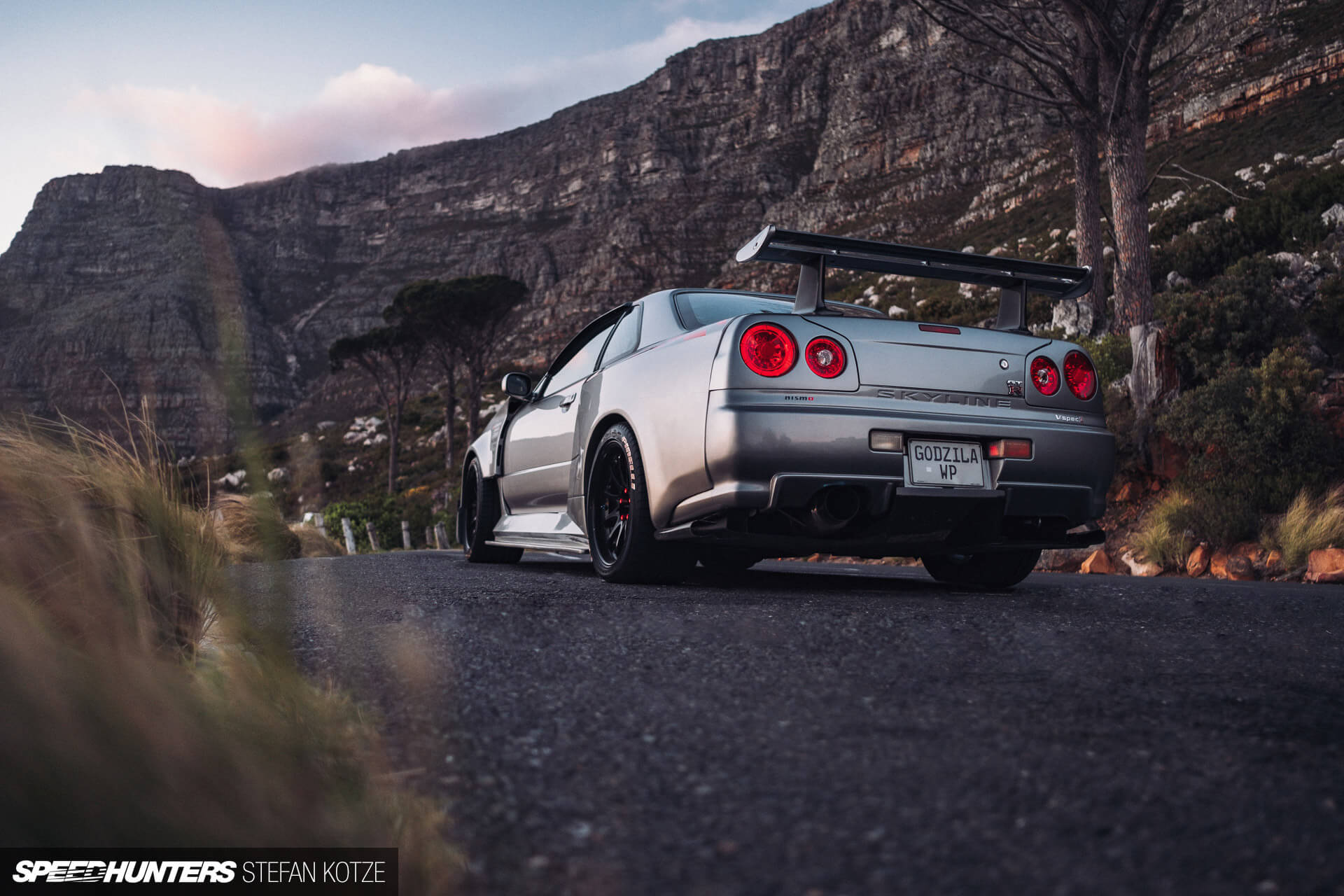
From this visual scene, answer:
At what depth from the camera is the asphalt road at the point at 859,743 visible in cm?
119

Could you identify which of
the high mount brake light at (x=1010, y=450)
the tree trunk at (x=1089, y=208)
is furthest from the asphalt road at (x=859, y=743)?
the tree trunk at (x=1089, y=208)

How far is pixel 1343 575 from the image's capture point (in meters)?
5.87

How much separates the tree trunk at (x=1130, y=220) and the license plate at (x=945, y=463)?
7.14m

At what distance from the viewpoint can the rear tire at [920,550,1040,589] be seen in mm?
4570

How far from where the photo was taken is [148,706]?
1.38 m

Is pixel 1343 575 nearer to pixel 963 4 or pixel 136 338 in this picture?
pixel 136 338

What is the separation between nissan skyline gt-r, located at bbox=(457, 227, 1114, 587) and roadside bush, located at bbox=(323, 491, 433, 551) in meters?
15.4

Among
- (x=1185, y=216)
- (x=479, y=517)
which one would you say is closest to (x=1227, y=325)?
(x=479, y=517)

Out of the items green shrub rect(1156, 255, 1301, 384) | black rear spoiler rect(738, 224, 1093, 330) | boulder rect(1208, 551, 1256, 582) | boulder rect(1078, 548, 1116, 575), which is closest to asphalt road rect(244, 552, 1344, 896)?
black rear spoiler rect(738, 224, 1093, 330)

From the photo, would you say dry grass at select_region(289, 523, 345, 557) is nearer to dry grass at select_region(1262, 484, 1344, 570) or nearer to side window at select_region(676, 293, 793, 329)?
side window at select_region(676, 293, 793, 329)

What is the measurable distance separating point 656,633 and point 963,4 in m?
11.9

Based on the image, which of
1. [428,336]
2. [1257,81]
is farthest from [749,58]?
[428,336]

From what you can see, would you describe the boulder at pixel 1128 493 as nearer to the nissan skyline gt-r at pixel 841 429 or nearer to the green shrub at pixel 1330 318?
the green shrub at pixel 1330 318

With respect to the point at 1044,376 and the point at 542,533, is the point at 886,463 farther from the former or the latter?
the point at 542,533
